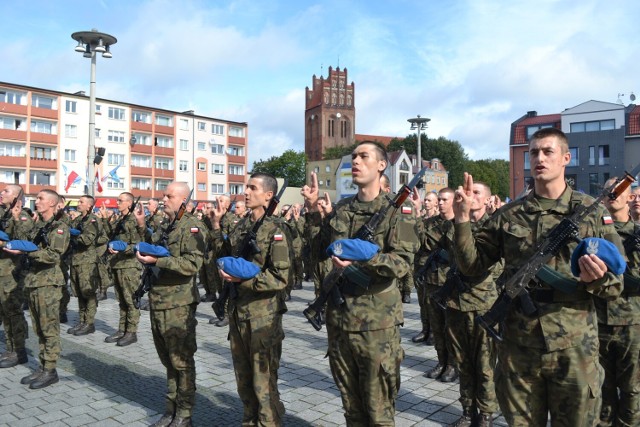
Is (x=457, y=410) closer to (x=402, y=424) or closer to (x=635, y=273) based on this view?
(x=402, y=424)

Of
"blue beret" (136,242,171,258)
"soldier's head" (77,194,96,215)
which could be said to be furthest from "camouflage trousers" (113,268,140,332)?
"blue beret" (136,242,171,258)

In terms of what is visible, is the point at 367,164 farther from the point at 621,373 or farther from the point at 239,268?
the point at 621,373

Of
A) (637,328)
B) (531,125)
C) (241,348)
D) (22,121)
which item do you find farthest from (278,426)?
(22,121)

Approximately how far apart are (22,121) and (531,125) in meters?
51.6

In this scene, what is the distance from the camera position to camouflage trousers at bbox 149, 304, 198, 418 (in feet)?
17.0

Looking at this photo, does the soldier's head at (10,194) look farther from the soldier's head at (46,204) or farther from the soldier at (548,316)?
the soldier at (548,316)

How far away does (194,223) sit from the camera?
220 inches

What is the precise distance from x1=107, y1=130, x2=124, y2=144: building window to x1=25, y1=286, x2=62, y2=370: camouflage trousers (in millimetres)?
55322

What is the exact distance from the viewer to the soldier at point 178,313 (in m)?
5.15

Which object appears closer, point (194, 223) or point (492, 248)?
point (492, 248)

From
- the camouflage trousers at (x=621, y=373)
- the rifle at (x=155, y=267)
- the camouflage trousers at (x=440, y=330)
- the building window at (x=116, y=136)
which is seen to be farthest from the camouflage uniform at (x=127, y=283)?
the building window at (x=116, y=136)

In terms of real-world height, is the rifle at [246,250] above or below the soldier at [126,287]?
above

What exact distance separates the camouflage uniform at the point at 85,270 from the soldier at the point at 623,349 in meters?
8.51

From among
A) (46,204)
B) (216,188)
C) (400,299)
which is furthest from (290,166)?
(400,299)
